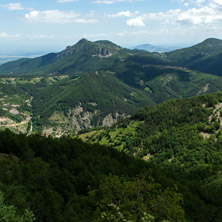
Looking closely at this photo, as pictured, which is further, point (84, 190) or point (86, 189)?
point (84, 190)

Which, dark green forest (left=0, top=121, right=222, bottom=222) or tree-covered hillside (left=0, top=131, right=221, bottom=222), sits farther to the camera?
dark green forest (left=0, top=121, right=222, bottom=222)

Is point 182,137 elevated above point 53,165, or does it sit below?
below

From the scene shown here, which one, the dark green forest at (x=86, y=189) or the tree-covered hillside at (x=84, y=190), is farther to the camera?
the dark green forest at (x=86, y=189)

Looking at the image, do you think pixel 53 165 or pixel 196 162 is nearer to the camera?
pixel 53 165

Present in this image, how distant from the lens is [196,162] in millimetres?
156625

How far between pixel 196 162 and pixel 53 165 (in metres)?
115

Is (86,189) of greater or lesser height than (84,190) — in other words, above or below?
above

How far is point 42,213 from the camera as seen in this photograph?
3847cm

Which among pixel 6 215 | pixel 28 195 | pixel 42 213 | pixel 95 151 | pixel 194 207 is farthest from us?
pixel 95 151

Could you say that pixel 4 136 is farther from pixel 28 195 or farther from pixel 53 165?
pixel 28 195

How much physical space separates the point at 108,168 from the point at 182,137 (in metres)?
117

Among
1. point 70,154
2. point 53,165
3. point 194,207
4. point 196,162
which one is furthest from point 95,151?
point 196,162

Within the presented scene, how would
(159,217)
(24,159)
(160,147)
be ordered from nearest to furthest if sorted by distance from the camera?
(159,217) → (24,159) → (160,147)

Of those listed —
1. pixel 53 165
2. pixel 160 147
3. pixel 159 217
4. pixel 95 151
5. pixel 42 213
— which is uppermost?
pixel 159 217
